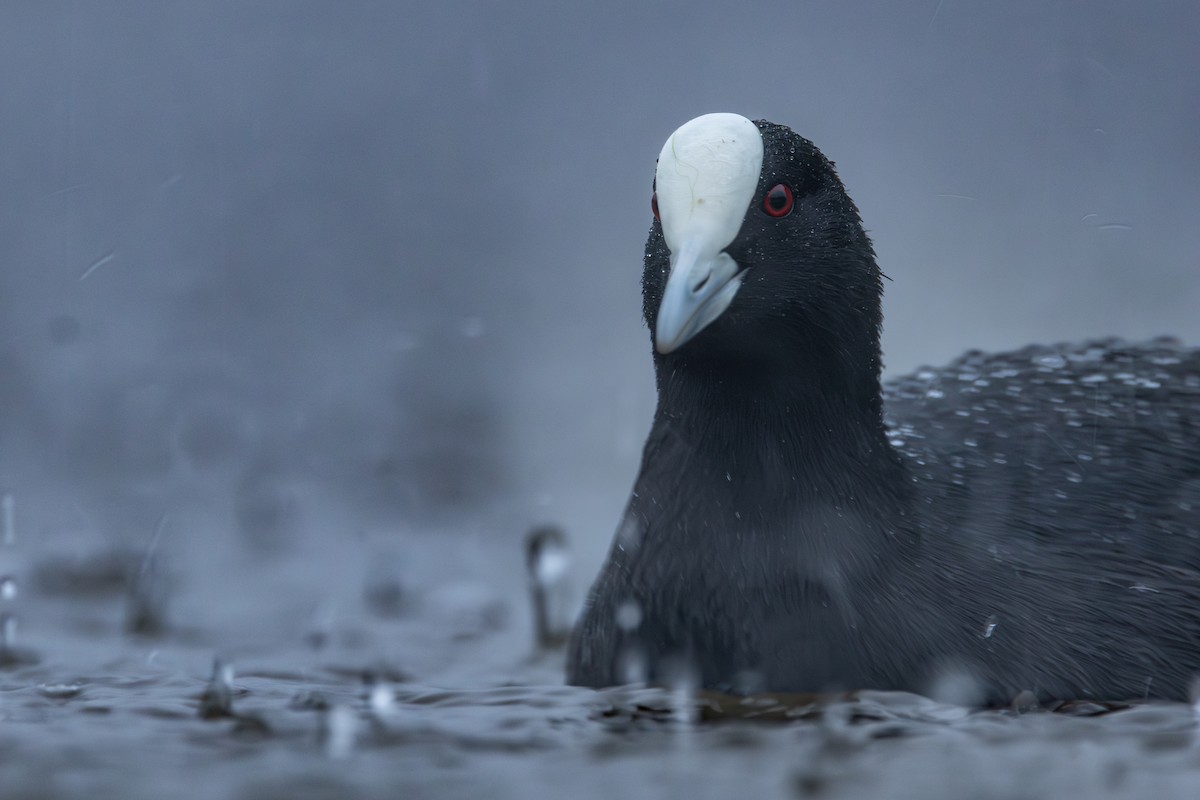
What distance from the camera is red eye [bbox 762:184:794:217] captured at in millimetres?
3559

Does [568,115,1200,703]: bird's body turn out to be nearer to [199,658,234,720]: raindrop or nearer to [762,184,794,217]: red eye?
[762,184,794,217]: red eye

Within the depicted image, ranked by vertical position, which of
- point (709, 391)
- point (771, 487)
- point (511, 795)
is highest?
point (709, 391)

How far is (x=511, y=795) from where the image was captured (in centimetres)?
257

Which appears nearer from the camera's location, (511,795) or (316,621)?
(511,795)

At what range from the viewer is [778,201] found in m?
3.57

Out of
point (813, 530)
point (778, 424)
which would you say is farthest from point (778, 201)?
A: point (813, 530)

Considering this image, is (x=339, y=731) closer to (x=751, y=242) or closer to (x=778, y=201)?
(x=751, y=242)

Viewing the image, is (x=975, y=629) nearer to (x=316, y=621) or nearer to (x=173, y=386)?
(x=316, y=621)

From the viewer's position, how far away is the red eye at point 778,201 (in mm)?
3559

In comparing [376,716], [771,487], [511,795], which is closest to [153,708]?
[376,716]

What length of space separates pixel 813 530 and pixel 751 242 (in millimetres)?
691

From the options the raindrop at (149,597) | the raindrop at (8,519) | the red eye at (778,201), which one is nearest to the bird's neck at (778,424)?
the red eye at (778,201)

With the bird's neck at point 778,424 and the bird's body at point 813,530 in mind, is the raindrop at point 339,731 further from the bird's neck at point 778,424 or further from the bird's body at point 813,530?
the bird's neck at point 778,424

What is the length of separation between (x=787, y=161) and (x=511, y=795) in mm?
1720
